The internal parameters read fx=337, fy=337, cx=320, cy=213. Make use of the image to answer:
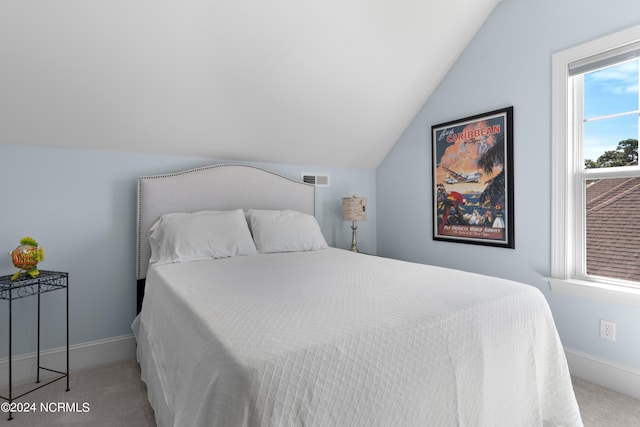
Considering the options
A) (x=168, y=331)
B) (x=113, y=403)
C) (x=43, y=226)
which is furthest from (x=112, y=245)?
(x=168, y=331)

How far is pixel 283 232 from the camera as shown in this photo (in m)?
2.72

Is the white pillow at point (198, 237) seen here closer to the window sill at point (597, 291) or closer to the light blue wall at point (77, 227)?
the light blue wall at point (77, 227)

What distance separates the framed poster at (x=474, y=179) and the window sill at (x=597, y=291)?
0.44 metres

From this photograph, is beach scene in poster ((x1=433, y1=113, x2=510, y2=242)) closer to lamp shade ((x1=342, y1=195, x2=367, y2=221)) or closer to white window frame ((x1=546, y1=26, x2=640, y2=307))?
white window frame ((x1=546, y1=26, x2=640, y2=307))

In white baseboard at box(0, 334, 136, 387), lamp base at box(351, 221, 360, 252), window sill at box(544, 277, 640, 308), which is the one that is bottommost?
white baseboard at box(0, 334, 136, 387)

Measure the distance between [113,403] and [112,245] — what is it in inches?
42.5

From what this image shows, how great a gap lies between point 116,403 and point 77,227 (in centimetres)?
120

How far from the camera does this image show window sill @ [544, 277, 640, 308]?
6.57 ft

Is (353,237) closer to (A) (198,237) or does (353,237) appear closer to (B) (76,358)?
(A) (198,237)

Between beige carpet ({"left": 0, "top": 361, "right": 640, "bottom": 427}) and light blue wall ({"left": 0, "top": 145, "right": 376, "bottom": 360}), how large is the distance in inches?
13.9

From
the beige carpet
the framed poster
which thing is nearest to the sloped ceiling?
the framed poster

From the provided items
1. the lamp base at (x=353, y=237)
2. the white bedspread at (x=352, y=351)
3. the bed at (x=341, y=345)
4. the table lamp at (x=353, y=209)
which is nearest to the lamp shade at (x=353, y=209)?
the table lamp at (x=353, y=209)

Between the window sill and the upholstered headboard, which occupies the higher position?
the upholstered headboard

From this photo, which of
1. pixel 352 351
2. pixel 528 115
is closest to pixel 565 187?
pixel 528 115
